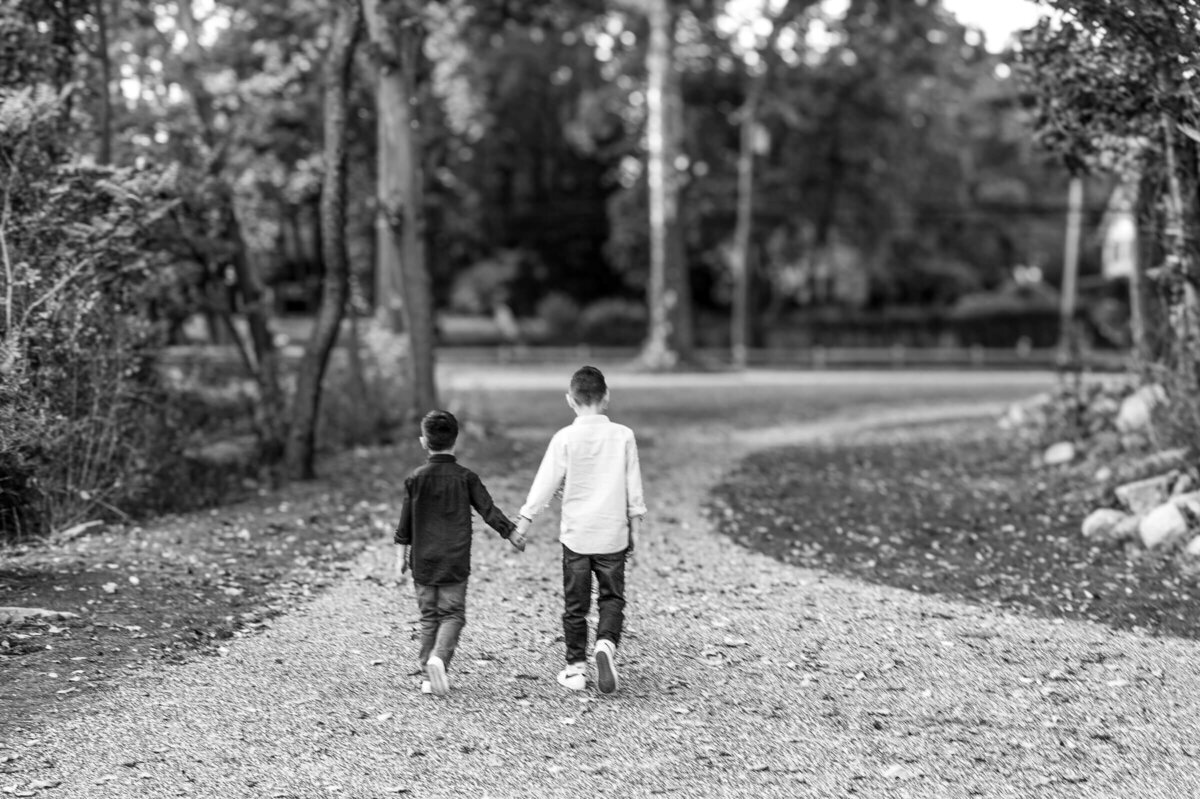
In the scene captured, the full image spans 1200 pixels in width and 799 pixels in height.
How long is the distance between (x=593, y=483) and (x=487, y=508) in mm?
536

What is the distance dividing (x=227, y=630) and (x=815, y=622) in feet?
11.5

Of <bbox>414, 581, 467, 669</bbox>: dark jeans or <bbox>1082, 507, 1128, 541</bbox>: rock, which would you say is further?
<bbox>1082, 507, 1128, 541</bbox>: rock

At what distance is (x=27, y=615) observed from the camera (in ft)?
25.3

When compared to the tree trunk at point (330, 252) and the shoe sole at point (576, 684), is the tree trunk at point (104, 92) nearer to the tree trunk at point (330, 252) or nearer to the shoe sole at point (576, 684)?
the tree trunk at point (330, 252)

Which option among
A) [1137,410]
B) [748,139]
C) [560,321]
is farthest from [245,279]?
[560,321]

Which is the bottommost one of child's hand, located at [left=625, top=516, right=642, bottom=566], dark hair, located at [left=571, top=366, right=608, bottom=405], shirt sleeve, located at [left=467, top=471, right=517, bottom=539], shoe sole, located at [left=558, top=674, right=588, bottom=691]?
shoe sole, located at [left=558, top=674, right=588, bottom=691]

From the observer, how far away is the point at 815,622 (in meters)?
8.44

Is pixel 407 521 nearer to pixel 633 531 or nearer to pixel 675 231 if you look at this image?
pixel 633 531

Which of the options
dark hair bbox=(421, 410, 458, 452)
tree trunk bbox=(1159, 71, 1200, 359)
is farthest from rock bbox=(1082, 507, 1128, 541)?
dark hair bbox=(421, 410, 458, 452)

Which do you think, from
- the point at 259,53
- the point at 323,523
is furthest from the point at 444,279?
the point at 323,523

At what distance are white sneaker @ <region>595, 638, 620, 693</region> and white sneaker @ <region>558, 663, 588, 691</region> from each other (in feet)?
0.39

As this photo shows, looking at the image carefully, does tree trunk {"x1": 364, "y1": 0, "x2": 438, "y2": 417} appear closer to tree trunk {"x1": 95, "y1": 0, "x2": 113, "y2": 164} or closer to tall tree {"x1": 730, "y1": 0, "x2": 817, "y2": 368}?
tree trunk {"x1": 95, "y1": 0, "x2": 113, "y2": 164}

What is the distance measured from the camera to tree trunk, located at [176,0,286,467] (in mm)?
14320

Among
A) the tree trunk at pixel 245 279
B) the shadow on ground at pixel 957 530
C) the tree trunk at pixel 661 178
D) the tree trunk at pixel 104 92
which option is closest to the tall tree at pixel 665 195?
the tree trunk at pixel 661 178
